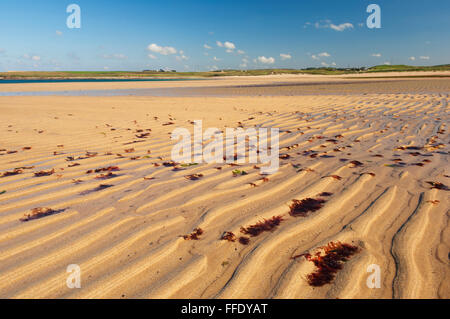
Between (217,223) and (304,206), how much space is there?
921mm

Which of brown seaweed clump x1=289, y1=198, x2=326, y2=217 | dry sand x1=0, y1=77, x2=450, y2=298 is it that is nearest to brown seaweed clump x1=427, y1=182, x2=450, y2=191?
dry sand x1=0, y1=77, x2=450, y2=298

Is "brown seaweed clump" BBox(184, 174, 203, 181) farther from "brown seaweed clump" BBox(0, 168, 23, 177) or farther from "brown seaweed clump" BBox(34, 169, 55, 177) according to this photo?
"brown seaweed clump" BBox(0, 168, 23, 177)

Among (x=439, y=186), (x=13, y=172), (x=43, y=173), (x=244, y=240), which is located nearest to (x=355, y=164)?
(x=439, y=186)

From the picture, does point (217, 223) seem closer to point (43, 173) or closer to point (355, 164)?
point (355, 164)

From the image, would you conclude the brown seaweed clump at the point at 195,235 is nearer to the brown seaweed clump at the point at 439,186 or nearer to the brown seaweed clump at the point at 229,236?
the brown seaweed clump at the point at 229,236

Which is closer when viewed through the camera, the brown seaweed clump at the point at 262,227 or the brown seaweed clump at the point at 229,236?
the brown seaweed clump at the point at 229,236

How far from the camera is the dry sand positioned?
72.7 inches

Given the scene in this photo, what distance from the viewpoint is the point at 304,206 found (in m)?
2.85

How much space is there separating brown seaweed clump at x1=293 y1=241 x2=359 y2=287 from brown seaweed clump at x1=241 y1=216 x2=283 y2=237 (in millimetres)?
449

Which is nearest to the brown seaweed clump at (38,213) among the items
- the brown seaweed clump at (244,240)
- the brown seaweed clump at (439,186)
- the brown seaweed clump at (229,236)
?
the brown seaweed clump at (229,236)

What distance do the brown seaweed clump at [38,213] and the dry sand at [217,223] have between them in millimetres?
54

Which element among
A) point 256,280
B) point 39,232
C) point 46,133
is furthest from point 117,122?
point 256,280

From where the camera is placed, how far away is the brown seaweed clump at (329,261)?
1880 mm
